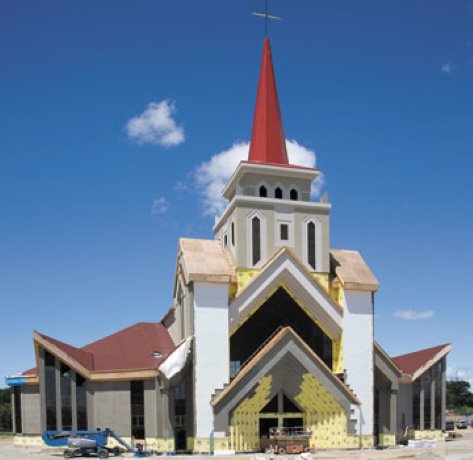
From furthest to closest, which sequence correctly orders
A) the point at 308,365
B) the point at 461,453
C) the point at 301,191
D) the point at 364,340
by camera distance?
the point at 301,191
the point at 364,340
the point at 308,365
the point at 461,453

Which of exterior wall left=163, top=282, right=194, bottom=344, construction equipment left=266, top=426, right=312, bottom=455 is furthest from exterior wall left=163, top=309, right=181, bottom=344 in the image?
construction equipment left=266, top=426, right=312, bottom=455

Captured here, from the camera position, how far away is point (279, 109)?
50.0 m

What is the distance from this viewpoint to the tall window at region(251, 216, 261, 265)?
44.2m

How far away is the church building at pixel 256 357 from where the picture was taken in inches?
1596

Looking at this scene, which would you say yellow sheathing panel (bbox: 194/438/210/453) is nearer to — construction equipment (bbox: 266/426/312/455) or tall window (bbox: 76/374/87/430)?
construction equipment (bbox: 266/426/312/455)

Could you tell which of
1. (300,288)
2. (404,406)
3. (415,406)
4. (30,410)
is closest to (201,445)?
(300,288)

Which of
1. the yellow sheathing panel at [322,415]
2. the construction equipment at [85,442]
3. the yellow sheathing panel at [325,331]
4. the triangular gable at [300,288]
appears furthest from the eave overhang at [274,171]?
the construction equipment at [85,442]

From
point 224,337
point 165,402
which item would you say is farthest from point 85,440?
point 224,337

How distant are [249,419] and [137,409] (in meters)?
8.26

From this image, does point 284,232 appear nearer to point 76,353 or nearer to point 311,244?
point 311,244

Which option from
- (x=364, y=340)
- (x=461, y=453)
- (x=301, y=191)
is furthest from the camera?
(x=301, y=191)

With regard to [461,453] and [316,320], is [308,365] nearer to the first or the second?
[316,320]

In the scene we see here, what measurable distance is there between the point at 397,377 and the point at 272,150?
19.6 m

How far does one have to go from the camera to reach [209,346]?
4094 centimetres
